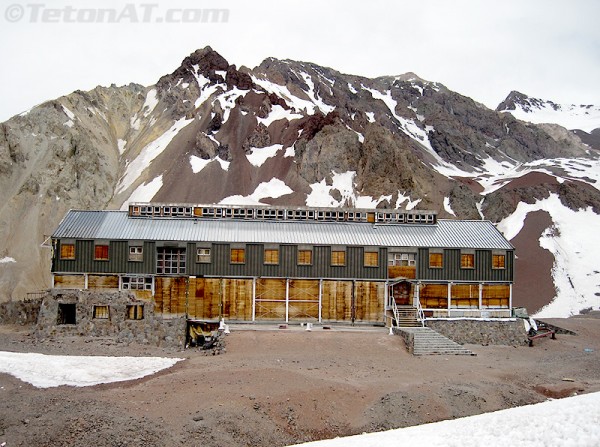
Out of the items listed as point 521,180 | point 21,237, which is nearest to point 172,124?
point 21,237

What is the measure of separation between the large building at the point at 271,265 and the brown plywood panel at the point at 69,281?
0.07m

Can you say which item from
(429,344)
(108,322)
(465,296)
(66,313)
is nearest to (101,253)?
(66,313)

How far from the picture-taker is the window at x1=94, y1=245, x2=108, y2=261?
4403cm

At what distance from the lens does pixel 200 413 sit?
23484 mm

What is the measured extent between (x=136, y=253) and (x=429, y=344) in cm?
2086

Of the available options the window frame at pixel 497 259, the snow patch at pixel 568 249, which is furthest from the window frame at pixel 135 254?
→ the snow patch at pixel 568 249

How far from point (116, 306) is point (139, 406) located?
54.3 feet

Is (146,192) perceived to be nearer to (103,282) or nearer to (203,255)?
(103,282)

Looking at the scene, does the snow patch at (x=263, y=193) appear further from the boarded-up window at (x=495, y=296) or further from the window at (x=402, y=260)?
the boarded-up window at (x=495, y=296)

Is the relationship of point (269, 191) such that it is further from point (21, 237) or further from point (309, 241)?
point (309, 241)

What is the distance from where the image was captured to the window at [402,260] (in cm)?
4571

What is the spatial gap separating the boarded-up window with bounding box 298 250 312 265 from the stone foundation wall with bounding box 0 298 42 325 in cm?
1816

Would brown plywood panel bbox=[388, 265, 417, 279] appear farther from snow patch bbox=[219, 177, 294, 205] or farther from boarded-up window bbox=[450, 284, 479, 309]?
snow patch bbox=[219, 177, 294, 205]

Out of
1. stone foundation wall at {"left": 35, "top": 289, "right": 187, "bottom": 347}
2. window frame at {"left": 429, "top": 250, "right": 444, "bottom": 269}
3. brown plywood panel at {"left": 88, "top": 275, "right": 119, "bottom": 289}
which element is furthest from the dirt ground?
window frame at {"left": 429, "top": 250, "right": 444, "bottom": 269}
